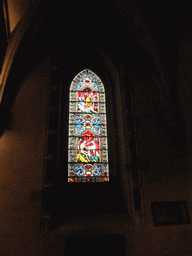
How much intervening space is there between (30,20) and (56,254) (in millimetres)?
5605

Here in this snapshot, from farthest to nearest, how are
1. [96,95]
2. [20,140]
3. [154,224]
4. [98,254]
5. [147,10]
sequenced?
[96,95] < [147,10] < [20,140] < [154,224] < [98,254]

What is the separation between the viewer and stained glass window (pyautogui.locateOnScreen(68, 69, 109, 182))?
5.80 metres

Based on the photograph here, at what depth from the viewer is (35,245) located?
15.0 ft

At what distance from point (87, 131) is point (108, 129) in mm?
592

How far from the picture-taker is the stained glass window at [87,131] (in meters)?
5.80

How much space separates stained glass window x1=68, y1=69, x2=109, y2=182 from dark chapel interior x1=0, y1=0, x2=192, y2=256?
0.57 ft

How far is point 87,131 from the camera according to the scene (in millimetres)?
6273

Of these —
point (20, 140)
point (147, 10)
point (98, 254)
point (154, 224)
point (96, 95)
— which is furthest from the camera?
point (96, 95)

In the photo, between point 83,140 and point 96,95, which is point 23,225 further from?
point 96,95

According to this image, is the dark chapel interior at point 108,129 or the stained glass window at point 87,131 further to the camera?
the stained glass window at point 87,131

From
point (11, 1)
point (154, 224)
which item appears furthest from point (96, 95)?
point (154, 224)

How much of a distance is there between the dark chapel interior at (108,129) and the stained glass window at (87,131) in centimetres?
17

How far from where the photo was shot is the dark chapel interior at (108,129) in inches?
187

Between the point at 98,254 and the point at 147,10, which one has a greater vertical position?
the point at 147,10
